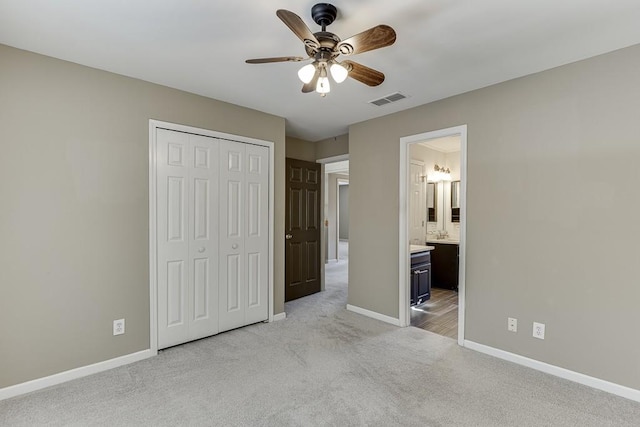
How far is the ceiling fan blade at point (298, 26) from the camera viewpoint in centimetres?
147

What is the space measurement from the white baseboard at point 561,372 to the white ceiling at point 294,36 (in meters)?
2.44

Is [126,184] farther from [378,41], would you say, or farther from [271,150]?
[378,41]

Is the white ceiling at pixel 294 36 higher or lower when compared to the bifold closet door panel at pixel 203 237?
higher

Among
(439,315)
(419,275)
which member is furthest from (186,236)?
(439,315)

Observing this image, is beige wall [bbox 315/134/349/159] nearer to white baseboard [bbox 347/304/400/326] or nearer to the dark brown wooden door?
the dark brown wooden door

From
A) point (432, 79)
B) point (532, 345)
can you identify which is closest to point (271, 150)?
point (432, 79)

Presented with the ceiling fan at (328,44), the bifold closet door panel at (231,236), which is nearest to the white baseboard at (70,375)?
the bifold closet door panel at (231,236)

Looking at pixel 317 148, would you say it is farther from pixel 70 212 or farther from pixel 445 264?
pixel 70 212

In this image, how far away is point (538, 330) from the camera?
8.75ft

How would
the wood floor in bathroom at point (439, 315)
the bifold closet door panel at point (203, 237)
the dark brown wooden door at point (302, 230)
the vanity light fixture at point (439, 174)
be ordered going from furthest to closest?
the vanity light fixture at point (439, 174) → the dark brown wooden door at point (302, 230) → the wood floor in bathroom at point (439, 315) → the bifold closet door panel at point (203, 237)

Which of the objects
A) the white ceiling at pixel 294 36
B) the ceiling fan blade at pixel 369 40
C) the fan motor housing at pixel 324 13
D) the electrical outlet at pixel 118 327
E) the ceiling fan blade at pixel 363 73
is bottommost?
Answer: the electrical outlet at pixel 118 327

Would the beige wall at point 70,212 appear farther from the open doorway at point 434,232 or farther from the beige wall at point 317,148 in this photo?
the open doorway at point 434,232

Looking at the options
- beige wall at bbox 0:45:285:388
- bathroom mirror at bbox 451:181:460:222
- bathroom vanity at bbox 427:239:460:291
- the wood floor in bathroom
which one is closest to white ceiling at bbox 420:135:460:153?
bathroom mirror at bbox 451:181:460:222

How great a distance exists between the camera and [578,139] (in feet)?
8.15
